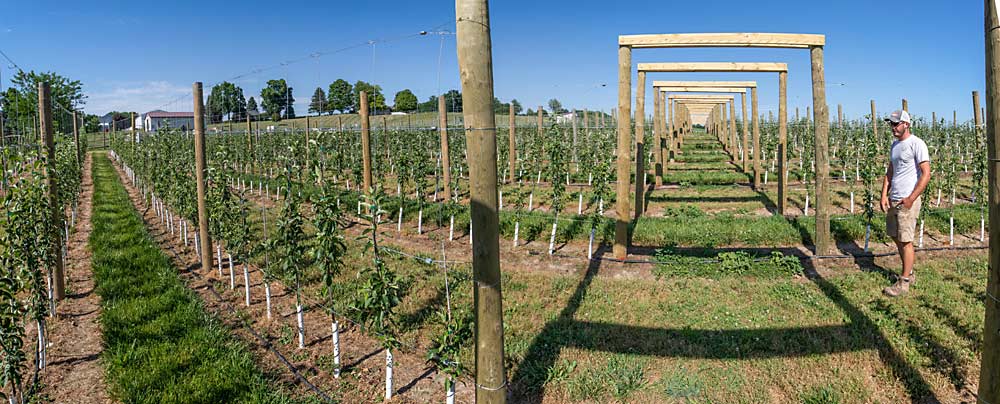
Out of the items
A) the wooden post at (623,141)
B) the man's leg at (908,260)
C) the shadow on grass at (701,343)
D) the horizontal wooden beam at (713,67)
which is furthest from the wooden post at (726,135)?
the shadow on grass at (701,343)

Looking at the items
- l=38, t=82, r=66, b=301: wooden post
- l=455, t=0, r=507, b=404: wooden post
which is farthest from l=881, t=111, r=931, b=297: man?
l=38, t=82, r=66, b=301: wooden post

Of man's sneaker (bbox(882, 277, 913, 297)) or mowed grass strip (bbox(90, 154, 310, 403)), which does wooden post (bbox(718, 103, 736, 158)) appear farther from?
mowed grass strip (bbox(90, 154, 310, 403))

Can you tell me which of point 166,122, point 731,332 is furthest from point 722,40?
point 166,122

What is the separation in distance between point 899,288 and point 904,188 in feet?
3.57

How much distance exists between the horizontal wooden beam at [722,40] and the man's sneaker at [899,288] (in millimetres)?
3491

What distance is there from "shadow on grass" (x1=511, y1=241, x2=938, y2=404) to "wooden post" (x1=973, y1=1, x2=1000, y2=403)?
4.26ft

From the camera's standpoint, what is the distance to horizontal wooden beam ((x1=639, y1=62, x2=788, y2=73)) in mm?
9852

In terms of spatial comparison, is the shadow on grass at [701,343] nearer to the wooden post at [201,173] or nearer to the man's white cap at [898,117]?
the man's white cap at [898,117]

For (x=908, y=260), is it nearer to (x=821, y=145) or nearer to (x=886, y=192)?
(x=886, y=192)

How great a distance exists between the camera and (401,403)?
170 inches

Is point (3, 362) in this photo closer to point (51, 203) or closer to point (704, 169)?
point (51, 203)

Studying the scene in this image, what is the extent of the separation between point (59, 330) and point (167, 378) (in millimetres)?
2436

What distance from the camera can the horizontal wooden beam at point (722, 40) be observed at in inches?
305

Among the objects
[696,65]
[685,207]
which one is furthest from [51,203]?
[685,207]
